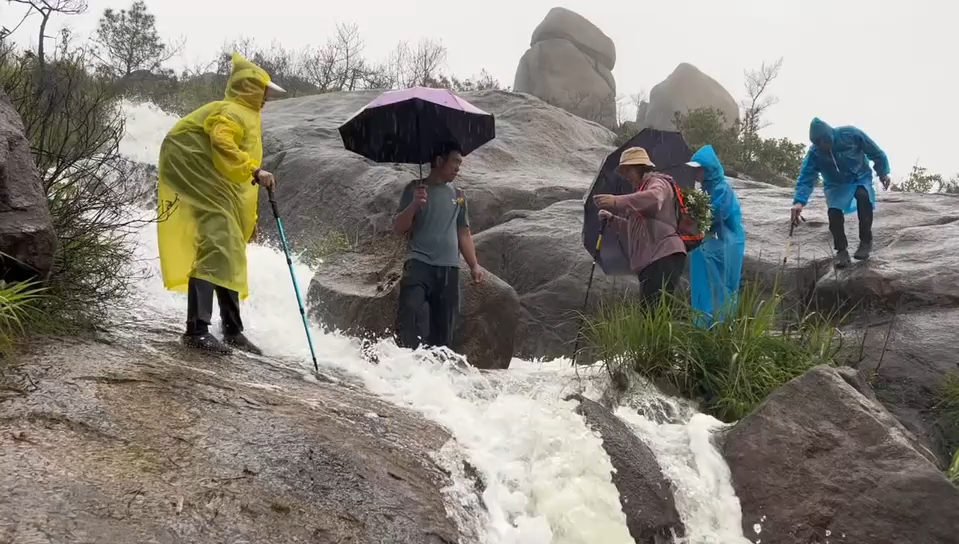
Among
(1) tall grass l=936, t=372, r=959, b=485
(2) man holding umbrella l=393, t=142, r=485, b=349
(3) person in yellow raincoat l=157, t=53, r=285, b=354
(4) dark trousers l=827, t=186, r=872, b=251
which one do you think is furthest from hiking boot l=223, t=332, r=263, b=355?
(4) dark trousers l=827, t=186, r=872, b=251

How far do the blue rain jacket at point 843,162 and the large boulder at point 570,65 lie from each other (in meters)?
Answer: 26.1

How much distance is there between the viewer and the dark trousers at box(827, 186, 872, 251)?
7.50m

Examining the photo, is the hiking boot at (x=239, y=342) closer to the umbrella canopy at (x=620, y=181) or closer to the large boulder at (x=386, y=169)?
the umbrella canopy at (x=620, y=181)

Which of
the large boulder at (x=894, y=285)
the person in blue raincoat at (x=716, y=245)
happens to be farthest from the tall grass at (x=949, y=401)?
the person in blue raincoat at (x=716, y=245)

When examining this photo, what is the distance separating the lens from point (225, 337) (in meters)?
4.59

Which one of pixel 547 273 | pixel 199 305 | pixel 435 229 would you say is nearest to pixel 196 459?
pixel 199 305

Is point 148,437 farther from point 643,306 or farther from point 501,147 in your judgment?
point 501,147

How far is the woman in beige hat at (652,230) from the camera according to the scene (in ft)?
18.2

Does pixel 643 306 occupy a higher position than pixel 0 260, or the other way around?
pixel 0 260

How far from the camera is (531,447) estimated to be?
11.8 ft

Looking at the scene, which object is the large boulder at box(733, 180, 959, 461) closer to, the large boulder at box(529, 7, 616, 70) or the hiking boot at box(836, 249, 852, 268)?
the hiking boot at box(836, 249, 852, 268)

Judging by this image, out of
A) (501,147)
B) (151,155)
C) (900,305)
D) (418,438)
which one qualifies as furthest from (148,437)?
(151,155)

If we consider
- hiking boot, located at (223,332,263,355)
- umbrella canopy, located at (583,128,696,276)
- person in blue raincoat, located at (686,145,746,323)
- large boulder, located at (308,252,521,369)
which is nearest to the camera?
hiking boot, located at (223,332,263,355)

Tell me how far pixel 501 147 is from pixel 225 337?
9286mm
